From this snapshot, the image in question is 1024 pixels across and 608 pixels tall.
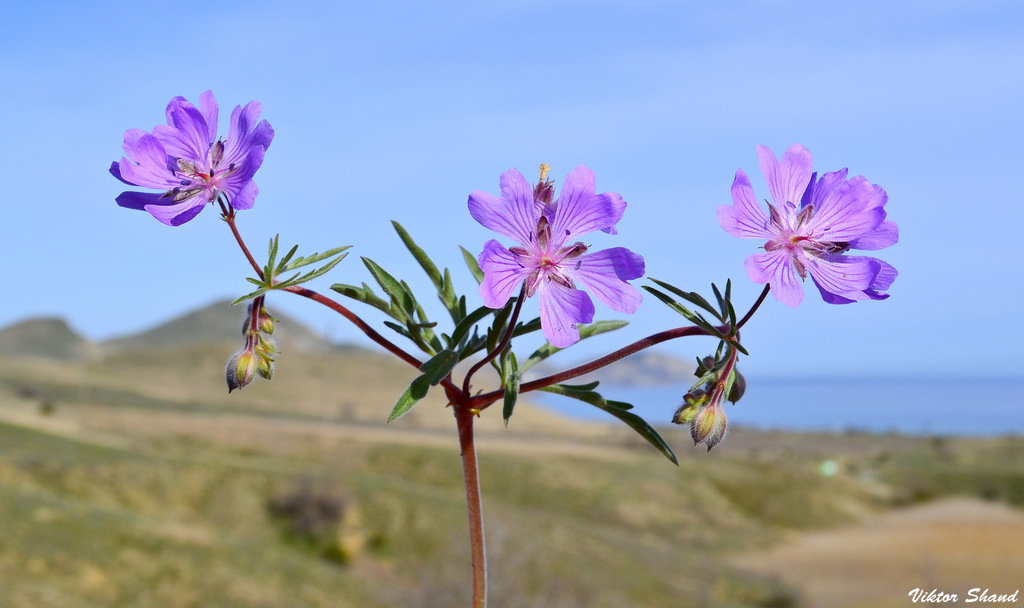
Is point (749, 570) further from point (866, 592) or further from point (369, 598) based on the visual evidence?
point (369, 598)

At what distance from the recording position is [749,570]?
2802cm

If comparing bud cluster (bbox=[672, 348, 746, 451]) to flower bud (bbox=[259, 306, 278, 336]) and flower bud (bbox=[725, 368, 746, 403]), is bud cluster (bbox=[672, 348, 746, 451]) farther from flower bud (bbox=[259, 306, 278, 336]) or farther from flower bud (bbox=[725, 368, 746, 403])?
flower bud (bbox=[259, 306, 278, 336])

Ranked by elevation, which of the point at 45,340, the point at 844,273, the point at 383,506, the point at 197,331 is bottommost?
the point at 383,506

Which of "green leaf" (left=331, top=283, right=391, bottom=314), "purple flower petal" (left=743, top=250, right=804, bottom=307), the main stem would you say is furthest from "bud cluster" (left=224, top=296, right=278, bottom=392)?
"purple flower petal" (left=743, top=250, right=804, bottom=307)

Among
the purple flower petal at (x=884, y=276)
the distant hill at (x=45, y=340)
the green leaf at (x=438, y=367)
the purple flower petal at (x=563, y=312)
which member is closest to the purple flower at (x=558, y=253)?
the purple flower petal at (x=563, y=312)

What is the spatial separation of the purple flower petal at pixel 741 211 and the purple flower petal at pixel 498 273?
247 mm

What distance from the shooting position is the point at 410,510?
899 inches

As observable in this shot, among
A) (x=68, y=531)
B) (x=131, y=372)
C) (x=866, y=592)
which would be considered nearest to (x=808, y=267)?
(x=68, y=531)

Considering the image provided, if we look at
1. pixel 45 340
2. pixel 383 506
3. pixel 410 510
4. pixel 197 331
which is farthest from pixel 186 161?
pixel 197 331

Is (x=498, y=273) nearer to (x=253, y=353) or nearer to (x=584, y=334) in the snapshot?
(x=584, y=334)

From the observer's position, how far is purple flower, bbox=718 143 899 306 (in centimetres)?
116

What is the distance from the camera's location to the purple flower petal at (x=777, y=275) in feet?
3.57

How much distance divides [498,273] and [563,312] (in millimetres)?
98

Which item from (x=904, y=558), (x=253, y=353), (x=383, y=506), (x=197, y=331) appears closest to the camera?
(x=253, y=353)
